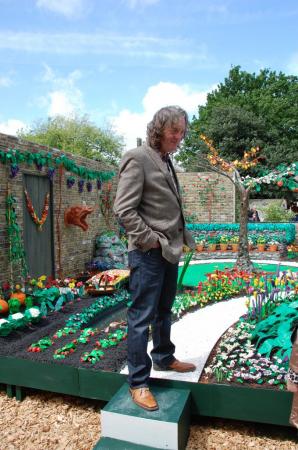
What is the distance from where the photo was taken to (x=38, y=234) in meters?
6.00

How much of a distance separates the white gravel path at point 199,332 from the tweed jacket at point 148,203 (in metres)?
0.88

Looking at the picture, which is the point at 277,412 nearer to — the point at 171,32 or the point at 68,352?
the point at 68,352

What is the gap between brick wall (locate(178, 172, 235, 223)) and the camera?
523 inches

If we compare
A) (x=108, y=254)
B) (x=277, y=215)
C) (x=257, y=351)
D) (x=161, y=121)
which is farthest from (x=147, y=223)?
(x=277, y=215)

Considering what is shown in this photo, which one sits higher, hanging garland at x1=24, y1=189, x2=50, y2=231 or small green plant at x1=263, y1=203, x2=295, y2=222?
hanging garland at x1=24, y1=189, x2=50, y2=231

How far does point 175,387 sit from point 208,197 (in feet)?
37.0

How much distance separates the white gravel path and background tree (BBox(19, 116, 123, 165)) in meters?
24.8

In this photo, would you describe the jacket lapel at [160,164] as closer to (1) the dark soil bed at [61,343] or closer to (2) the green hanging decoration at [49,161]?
(1) the dark soil bed at [61,343]

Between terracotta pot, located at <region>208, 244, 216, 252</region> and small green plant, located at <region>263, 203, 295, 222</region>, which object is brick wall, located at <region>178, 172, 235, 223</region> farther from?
terracotta pot, located at <region>208, 244, 216, 252</region>

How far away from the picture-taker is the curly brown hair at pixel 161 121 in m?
2.22

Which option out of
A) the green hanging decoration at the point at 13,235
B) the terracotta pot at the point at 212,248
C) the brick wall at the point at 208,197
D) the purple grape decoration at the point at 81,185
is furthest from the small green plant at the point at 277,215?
the green hanging decoration at the point at 13,235

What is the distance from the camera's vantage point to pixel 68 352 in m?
3.12

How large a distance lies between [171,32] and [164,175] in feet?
12.3

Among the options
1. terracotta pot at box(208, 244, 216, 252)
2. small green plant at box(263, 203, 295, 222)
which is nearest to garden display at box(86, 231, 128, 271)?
terracotta pot at box(208, 244, 216, 252)
